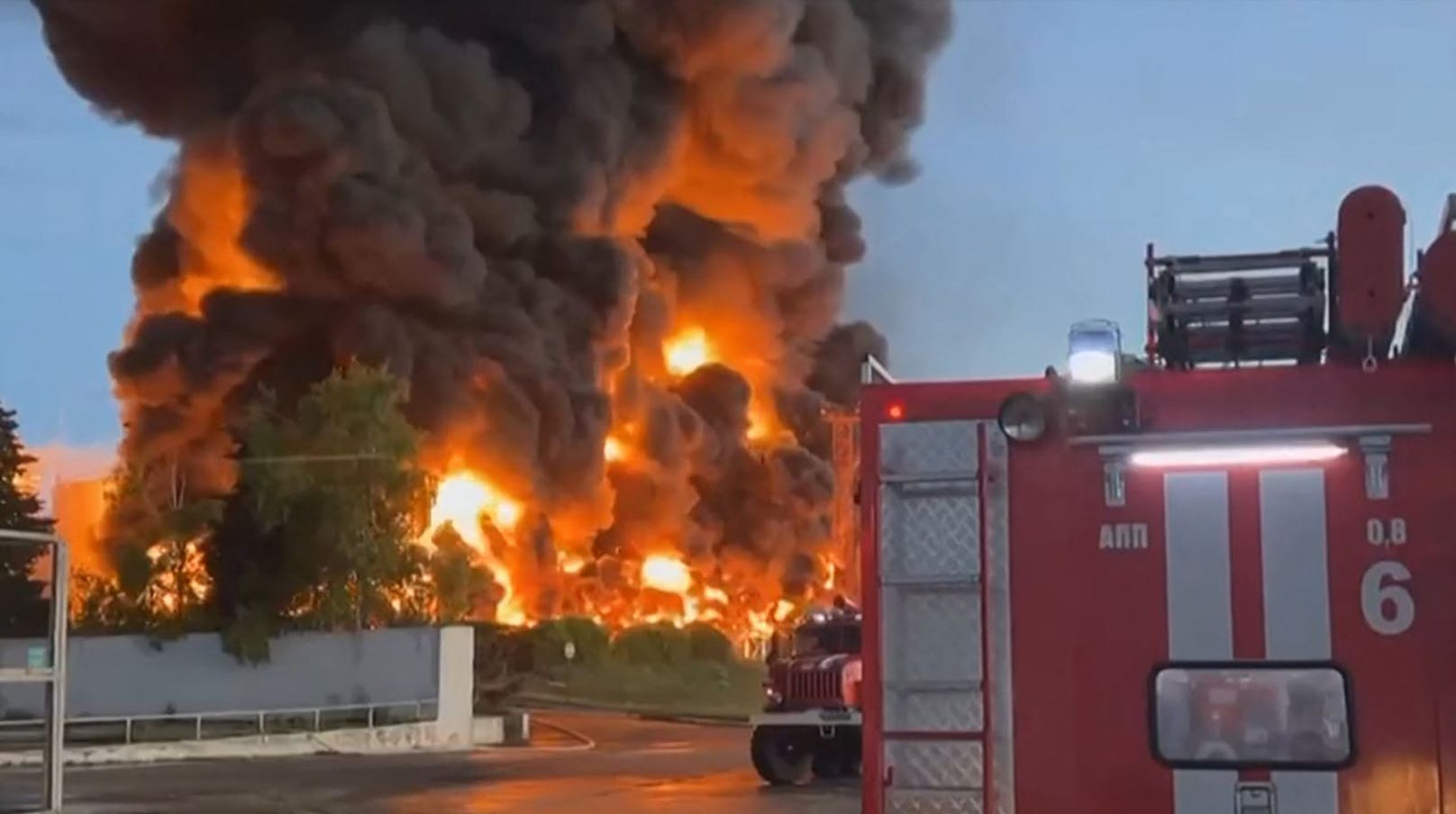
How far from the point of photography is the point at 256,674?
2712 cm

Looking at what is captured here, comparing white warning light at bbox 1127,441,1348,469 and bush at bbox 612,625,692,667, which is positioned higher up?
white warning light at bbox 1127,441,1348,469

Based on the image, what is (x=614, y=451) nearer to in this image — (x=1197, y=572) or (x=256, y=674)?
(x=256, y=674)

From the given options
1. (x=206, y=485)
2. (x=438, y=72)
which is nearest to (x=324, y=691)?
(x=206, y=485)

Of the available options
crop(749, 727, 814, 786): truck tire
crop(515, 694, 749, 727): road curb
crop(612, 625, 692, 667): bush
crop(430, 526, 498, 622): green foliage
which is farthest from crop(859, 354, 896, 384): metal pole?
crop(612, 625, 692, 667): bush

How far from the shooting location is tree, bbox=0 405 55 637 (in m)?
39.1

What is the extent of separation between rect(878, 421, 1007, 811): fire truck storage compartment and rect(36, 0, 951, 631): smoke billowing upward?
30455 mm

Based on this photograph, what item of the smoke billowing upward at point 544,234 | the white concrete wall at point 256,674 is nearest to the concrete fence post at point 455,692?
the white concrete wall at point 256,674

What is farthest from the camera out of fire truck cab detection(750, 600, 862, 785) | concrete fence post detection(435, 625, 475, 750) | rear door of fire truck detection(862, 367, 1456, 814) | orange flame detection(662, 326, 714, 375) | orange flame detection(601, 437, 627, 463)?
orange flame detection(662, 326, 714, 375)

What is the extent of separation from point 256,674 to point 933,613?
23689mm

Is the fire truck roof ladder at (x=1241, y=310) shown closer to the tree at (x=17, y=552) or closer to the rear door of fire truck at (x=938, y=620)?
the rear door of fire truck at (x=938, y=620)

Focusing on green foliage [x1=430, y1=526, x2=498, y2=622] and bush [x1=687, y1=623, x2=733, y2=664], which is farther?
bush [x1=687, y1=623, x2=733, y2=664]

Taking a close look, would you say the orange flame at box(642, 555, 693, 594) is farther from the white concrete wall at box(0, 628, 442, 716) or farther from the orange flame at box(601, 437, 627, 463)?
the white concrete wall at box(0, 628, 442, 716)

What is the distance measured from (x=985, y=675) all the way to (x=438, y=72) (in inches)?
1671

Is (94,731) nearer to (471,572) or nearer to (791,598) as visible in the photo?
(471,572)
